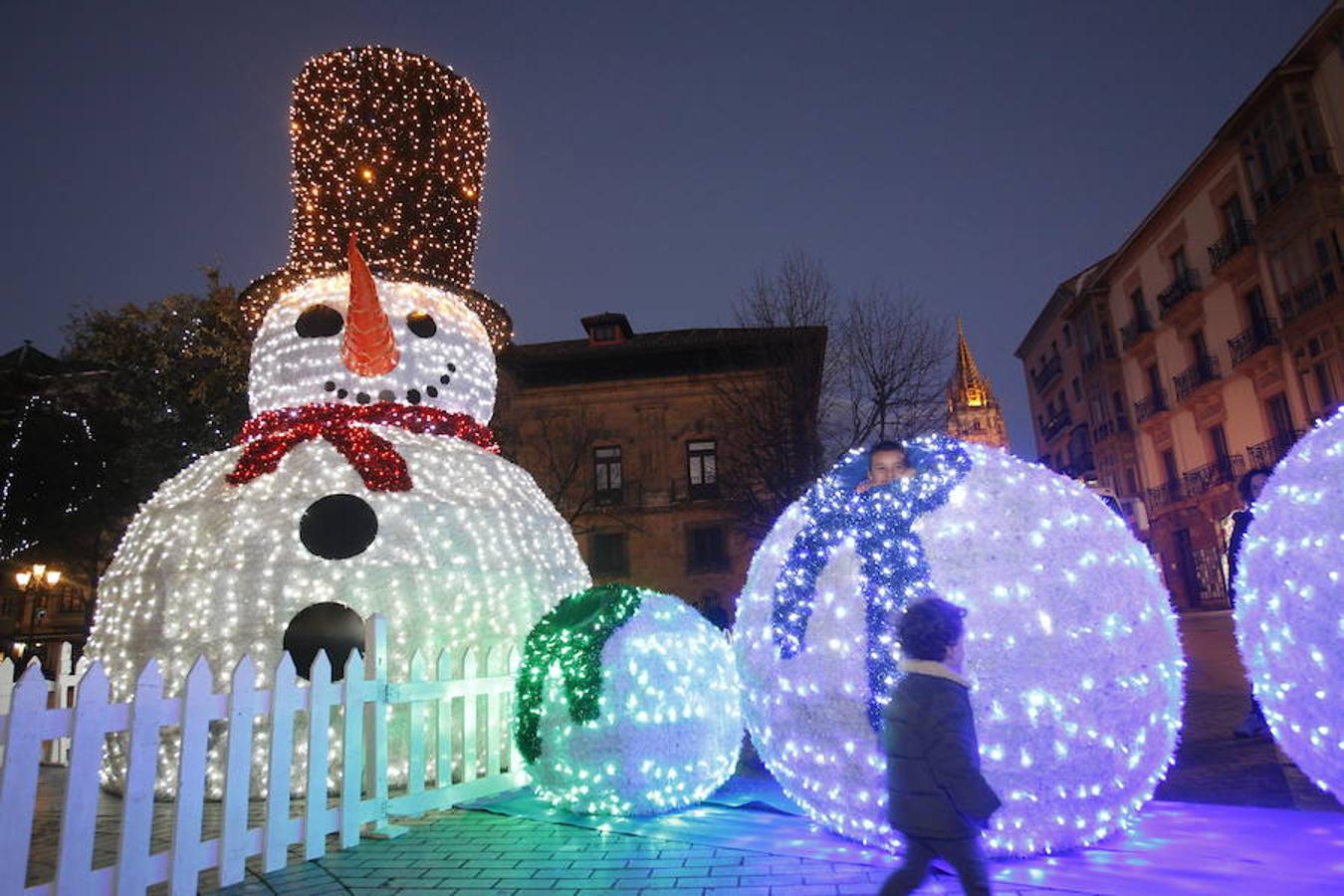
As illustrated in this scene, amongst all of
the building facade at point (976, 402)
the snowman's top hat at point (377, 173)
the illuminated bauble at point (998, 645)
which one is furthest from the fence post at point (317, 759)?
the building facade at point (976, 402)

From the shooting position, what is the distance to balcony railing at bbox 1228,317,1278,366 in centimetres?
2381

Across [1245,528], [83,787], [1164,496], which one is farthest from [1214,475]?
[83,787]

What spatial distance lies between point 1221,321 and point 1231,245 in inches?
104

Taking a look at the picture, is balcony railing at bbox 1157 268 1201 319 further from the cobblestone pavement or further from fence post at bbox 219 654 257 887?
fence post at bbox 219 654 257 887

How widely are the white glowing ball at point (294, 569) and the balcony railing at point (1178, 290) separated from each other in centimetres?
2920

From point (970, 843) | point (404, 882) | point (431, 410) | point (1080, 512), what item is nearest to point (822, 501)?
point (1080, 512)

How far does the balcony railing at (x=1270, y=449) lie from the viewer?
75.8ft

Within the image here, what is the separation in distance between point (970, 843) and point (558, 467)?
27.6 meters

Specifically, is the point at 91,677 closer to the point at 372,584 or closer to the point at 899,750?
the point at 372,584

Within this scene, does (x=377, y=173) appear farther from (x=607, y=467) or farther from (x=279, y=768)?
(x=607, y=467)

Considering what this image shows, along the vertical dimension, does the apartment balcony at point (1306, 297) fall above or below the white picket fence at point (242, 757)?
above

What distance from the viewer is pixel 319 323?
683 centimetres

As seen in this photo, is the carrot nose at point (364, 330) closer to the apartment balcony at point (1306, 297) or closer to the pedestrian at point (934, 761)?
the pedestrian at point (934, 761)

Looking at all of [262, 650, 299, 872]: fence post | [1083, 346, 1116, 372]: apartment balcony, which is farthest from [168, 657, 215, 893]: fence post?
[1083, 346, 1116, 372]: apartment balcony
